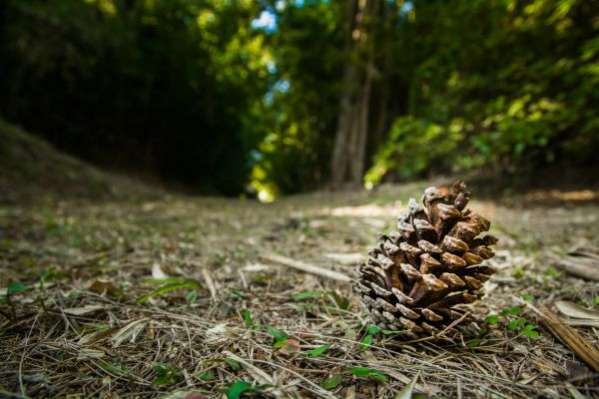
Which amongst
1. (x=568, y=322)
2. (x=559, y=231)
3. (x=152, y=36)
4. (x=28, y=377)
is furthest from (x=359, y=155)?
(x=28, y=377)

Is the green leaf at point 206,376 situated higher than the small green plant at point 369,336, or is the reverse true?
the small green plant at point 369,336

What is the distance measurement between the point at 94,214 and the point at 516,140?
15.9ft

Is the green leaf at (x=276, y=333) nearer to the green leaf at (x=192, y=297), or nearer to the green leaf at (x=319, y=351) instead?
the green leaf at (x=319, y=351)

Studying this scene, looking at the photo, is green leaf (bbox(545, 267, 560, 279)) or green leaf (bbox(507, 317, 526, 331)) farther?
green leaf (bbox(545, 267, 560, 279))

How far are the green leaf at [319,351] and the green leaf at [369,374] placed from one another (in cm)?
10

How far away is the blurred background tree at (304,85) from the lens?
3.79m

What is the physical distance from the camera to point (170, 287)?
3.87ft

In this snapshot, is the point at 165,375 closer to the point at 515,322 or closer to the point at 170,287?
the point at 170,287

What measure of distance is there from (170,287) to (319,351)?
0.67 meters

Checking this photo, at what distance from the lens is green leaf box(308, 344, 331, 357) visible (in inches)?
31.1

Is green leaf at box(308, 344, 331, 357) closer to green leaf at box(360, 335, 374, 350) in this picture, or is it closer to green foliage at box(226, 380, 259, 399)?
green leaf at box(360, 335, 374, 350)

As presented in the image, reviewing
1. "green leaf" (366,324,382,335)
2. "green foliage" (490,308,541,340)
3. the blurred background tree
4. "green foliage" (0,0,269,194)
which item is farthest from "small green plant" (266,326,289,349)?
"green foliage" (0,0,269,194)

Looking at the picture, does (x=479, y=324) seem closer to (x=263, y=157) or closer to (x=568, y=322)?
(x=568, y=322)

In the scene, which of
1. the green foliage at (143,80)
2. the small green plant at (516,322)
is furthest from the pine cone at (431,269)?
the green foliage at (143,80)
